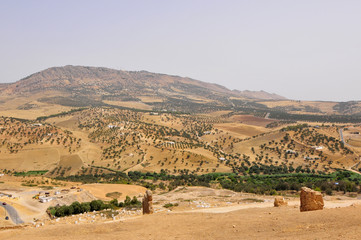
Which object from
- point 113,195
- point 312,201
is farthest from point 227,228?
point 113,195

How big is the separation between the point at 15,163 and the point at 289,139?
88.8 m

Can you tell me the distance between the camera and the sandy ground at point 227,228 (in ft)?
51.1

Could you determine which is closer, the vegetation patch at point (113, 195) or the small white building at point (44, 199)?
the small white building at point (44, 199)

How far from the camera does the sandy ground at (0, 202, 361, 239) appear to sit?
51.1 feet

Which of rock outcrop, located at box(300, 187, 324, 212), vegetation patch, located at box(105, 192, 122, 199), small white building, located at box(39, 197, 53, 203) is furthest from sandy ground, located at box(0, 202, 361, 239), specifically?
vegetation patch, located at box(105, 192, 122, 199)

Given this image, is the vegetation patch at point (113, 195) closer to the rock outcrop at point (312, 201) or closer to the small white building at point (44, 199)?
the small white building at point (44, 199)

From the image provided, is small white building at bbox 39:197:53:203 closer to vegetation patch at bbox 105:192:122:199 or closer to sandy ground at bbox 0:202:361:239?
vegetation patch at bbox 105:192:122:199

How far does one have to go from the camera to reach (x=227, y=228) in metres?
19.0

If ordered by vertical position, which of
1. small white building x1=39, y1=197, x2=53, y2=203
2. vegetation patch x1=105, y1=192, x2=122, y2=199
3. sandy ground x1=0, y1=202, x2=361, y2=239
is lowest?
vegetation patch x1=105, y1=192, x2=122, y2=199

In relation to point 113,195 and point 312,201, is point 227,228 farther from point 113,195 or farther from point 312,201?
point 113,195

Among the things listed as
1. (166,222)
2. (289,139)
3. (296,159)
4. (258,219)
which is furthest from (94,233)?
(289,139)

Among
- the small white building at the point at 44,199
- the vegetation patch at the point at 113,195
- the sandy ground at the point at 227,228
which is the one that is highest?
the sandy ground at the point at 227,228

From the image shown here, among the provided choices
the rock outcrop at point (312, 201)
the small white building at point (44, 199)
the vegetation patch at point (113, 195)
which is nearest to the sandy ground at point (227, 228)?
the rock outcrop at point (312, 201)

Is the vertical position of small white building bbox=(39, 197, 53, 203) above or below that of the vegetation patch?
above
